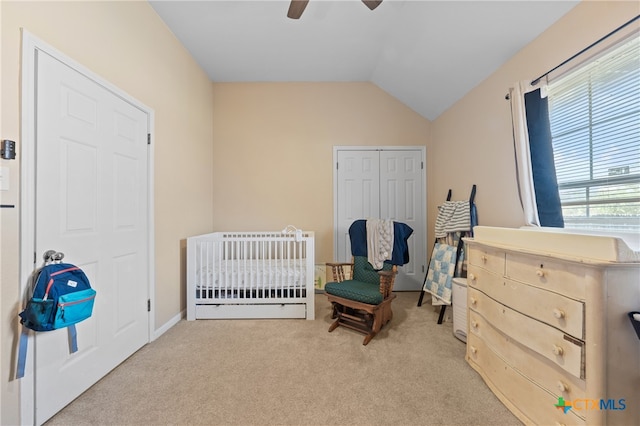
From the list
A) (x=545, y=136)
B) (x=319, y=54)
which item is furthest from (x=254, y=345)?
(x=319, y=54)

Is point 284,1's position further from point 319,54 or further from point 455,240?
point 455,240

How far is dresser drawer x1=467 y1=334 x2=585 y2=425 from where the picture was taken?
3.83ft

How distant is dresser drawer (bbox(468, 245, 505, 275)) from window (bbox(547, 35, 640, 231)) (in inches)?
23.6

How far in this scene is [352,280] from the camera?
2.71 m

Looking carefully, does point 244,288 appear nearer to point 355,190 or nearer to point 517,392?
point 355,190

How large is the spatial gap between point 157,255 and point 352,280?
190 cm

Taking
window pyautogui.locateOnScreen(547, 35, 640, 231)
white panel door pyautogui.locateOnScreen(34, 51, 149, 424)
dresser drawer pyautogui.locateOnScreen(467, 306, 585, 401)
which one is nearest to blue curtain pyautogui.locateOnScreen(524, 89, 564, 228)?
window pyautogui.locateOnScreen(547, 35, 640, 231)

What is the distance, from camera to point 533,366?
4.22 ft

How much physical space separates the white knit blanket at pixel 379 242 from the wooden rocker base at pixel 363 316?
0.38 m

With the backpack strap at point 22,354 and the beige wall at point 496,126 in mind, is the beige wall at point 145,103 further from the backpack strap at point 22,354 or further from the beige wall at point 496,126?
the beige wall at point 496,126

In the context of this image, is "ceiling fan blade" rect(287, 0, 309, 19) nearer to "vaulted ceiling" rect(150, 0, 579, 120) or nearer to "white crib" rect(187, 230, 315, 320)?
"vaulted ceiling" rect(150, 0, 579, 120)

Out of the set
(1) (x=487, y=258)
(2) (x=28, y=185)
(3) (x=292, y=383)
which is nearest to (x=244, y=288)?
(3) (x=292, y=383)

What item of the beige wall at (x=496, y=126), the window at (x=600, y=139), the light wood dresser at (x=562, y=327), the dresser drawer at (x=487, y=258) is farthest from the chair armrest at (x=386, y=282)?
the window at (x=600, y=139)

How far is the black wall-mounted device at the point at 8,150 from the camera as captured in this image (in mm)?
1177
